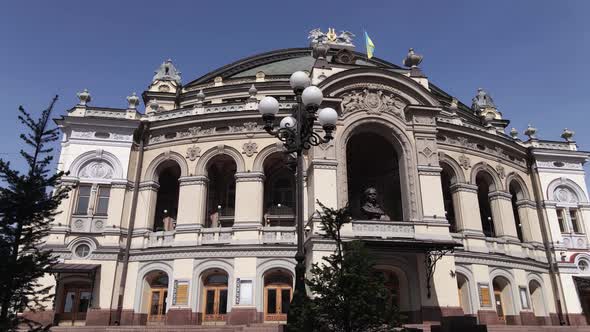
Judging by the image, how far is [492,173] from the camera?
96.8 ft

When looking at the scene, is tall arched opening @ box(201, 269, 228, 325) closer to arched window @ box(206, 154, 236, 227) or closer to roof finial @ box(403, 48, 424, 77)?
arched window @ box(206, 154, 236, 227)

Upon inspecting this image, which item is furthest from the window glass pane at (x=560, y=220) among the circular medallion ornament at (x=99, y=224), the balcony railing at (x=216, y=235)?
the circular medallion ornament at (x=99, y=224)

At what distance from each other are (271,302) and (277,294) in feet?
1.78

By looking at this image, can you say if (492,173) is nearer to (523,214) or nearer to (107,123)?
(523,214)

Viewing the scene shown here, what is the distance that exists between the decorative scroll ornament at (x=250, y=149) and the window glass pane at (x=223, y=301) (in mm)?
8145

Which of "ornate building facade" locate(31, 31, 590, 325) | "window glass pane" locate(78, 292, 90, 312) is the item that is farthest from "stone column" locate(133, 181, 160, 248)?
"window glass pane" locate(78, 292, 90, 312)

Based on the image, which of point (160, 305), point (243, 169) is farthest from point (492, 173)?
point (160, 305)

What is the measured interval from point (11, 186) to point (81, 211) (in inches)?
489

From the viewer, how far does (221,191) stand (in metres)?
28.9

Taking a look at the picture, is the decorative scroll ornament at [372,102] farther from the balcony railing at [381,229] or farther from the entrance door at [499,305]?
the entrance door at [499,305]

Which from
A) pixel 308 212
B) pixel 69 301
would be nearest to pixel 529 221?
pixel 308 212

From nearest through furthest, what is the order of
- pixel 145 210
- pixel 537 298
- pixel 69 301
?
1. pixel 69 301
2. pixel 145 210
3. pixel 537 298

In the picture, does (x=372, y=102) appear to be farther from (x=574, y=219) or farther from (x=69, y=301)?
(x=69, y=301)

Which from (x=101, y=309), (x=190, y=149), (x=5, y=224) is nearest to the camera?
(x=5, y=224)
